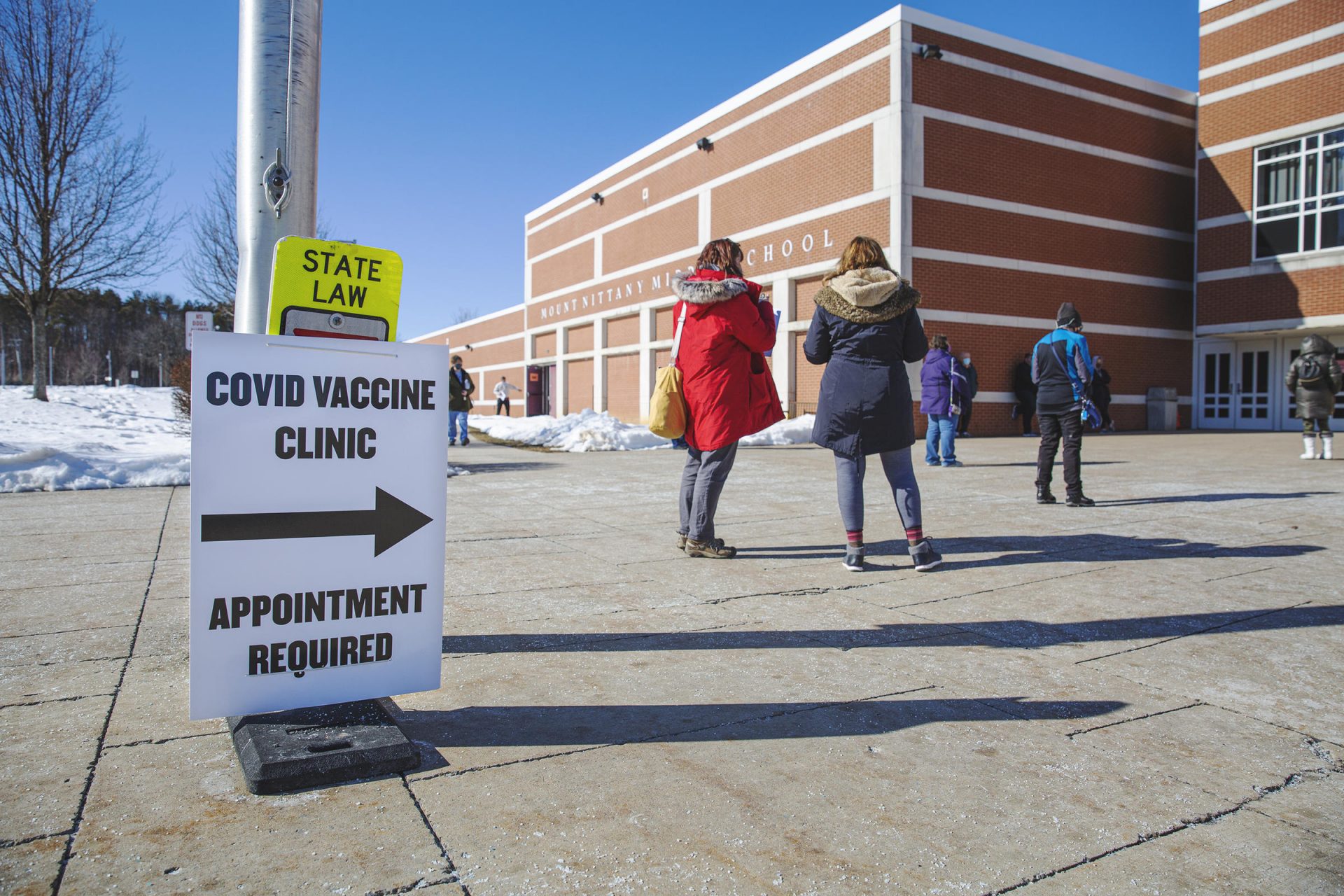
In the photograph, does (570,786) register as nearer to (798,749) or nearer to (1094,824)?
(798,749)

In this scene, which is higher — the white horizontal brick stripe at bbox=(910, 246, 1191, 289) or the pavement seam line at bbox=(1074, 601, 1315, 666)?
the white horizontal brick stripe at bbox=(910, 246, 1191, 289)

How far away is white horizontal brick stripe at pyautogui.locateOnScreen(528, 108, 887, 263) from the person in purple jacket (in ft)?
35.2

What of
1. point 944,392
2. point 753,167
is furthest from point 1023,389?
point 944,392

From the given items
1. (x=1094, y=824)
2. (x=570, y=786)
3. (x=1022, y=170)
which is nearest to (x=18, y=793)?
(x=570, y=786)

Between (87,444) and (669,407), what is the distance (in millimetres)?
12375

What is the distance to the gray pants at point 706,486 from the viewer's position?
17.4 ft

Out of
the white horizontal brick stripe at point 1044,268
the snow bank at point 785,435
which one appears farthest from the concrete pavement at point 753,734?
the white horizontal brick stripe at point 1044,268

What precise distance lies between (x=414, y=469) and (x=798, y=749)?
1.39 metres

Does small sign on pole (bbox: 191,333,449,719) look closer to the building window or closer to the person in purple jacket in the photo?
the person in purple jacket

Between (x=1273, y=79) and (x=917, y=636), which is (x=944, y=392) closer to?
(x=917, y=636)

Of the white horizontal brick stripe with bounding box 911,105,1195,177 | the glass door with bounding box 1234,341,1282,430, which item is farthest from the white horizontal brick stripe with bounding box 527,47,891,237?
the glass door with bounding box 1234,341,1282,430

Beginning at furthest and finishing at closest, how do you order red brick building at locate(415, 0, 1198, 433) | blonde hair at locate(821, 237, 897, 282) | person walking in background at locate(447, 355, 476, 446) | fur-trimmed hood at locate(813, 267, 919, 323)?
red brick building at locate(415, 0, 1198, 433) → person walking in background at locate(447, 355, 476, 446) → blonde hair at locate(821, 237, 897, 282) → fur-trimmed hood at locate(813, 267, 919, 323)

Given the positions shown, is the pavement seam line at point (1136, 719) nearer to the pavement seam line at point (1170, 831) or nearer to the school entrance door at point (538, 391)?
the pavement seam line at point (1170, 831)

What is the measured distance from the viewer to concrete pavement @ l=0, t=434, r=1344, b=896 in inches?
73.2
